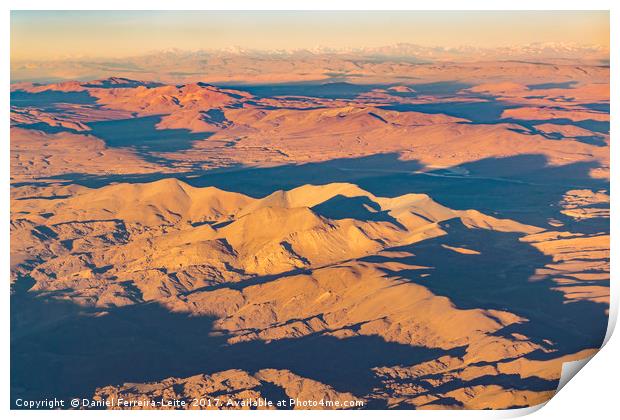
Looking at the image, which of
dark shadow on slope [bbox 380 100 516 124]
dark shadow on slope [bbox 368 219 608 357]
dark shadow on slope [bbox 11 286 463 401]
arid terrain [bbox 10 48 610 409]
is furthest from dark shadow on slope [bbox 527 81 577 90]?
dark shadow on slope [bbox 11 286 463 401]

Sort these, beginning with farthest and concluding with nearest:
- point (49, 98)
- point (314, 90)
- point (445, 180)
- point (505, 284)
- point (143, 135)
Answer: point (314, 90)
point (49, 98)
point (143, 135)
point (445, 180)
point (505, 284)

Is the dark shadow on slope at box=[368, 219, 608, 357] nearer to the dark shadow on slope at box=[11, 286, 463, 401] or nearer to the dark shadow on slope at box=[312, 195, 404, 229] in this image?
the dark shadow on slope at box=[312, 195, 404, 229]

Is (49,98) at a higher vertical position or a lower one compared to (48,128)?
higher

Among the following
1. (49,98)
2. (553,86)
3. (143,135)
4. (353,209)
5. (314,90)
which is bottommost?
(143,135)

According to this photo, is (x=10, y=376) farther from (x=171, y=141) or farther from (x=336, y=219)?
(x=171, y=141)

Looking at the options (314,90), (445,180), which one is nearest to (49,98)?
(314,90)

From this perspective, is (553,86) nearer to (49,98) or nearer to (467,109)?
(467,109)

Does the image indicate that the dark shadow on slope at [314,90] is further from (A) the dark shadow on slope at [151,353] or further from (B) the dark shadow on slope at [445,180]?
(A) the dark shadow on slope at [151,353]

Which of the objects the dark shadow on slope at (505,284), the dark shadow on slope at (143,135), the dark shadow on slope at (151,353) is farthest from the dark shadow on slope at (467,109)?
the dark shadow on slope at (151,353)

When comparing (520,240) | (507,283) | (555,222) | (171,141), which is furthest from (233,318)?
(171,141)

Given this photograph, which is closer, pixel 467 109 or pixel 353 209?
pixel 353 209
